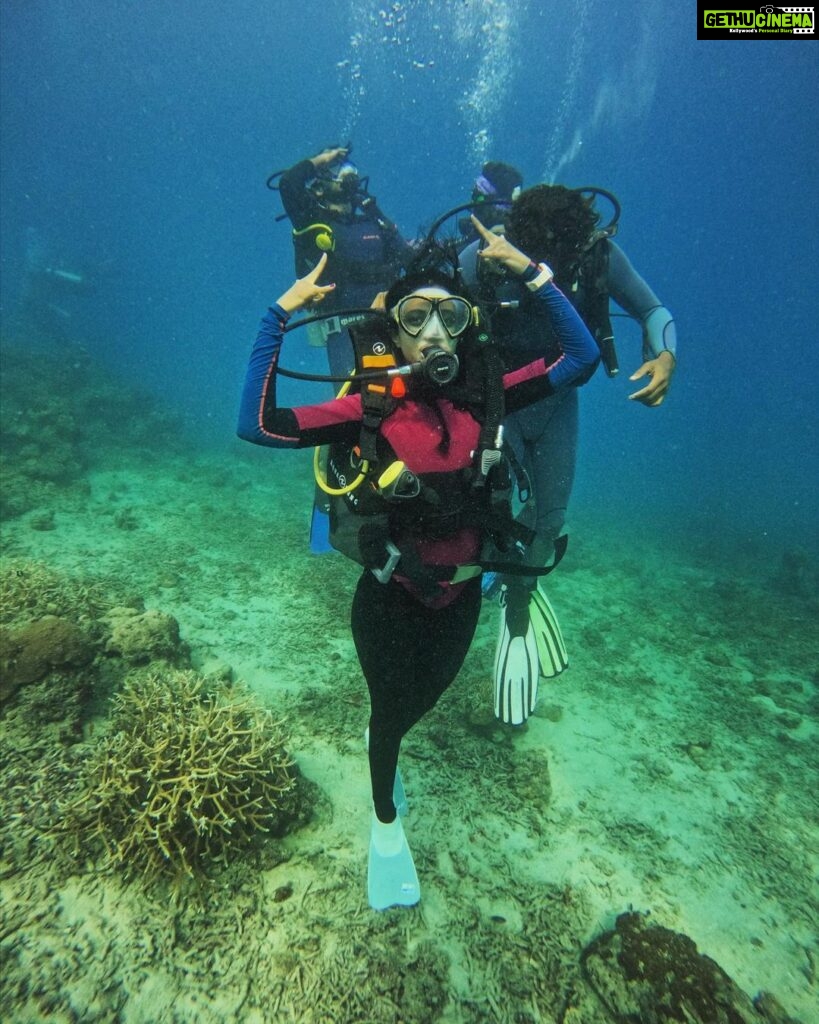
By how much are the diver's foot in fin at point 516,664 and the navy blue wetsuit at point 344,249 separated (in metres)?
4.78

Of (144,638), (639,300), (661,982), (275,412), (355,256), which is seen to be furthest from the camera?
(355,256)

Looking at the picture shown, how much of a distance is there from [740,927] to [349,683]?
3820 millimetres

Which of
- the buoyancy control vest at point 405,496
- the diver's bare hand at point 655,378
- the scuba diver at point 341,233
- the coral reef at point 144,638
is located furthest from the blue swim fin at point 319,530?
the scuba diver at point 341,233

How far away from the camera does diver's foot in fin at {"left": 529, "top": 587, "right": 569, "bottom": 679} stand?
5488 millimetres

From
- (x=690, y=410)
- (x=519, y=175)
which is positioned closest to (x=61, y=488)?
(x=519, y=175)

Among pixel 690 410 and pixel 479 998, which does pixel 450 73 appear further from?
pixel 690 410

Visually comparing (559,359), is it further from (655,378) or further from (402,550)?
(402,550)

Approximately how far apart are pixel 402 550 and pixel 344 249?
7143 millimetres

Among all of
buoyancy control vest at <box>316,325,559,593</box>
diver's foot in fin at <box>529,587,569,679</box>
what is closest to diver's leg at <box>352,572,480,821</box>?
buoyancy control vest at <box>316,325,559,593</box>

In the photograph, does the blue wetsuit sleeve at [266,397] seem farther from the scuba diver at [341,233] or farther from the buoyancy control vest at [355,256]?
the buoyancy control vest at [355,256]

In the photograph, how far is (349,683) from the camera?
5.29 meters

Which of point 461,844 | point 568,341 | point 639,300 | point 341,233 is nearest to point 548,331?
point 639,300

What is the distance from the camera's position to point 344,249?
7.98m

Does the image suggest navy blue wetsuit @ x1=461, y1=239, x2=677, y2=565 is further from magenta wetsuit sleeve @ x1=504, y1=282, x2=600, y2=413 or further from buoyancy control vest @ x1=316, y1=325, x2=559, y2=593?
buoyancy control vest @ x1=316, y1=325, x2=559, y2=593
